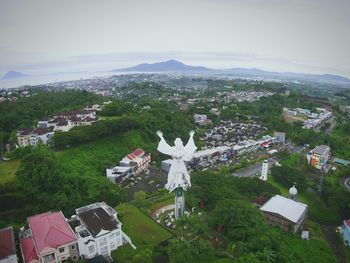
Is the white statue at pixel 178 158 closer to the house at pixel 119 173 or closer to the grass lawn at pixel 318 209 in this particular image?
the house at pixel 119 173

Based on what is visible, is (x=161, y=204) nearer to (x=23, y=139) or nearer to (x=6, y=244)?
(x=6, y=244)

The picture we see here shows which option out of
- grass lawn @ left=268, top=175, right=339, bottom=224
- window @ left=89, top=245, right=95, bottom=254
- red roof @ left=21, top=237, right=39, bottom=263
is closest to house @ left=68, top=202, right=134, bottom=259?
window @ left=89, top=245, right=95, bottom=254

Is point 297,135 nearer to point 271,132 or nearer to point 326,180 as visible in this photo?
point 271,132

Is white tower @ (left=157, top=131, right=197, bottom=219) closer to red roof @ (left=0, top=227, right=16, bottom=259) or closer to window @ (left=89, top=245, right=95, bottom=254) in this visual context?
window @ (left=89, top=245, right=95, bottom=254)

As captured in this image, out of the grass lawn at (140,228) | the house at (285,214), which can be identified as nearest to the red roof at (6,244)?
the grass lawn at (140,228)

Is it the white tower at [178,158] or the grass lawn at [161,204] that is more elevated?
the white tower at [178,158]

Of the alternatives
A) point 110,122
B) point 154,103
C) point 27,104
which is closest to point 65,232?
point 110,122

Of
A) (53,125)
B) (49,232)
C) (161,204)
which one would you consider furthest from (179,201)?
(53,125)
